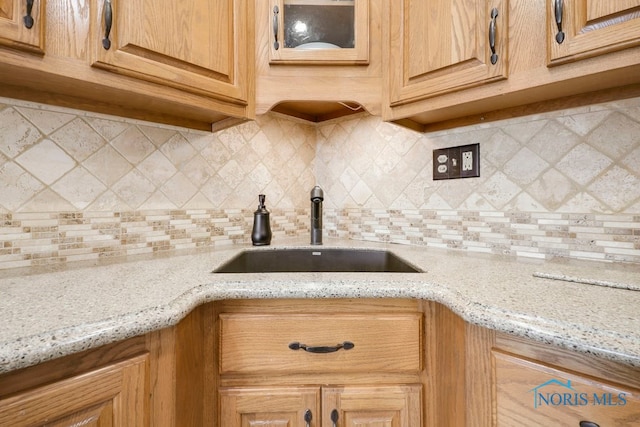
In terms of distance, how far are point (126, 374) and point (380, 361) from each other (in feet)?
1.71

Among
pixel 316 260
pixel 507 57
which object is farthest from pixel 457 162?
pixel 316 260

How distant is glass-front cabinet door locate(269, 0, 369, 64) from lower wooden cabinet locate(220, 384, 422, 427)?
100 cm

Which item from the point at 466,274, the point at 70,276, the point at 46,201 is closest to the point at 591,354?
the point at 466,274

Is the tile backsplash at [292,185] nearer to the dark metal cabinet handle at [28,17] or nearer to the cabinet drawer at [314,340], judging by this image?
the dark metal cabinet handle at [28,17]

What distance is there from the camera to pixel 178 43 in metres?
0.88

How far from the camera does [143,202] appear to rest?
111 centimetres

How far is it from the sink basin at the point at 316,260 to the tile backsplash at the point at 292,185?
0.63ft

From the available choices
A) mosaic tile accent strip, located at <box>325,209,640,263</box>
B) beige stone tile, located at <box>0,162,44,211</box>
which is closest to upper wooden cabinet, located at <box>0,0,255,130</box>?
beige stone tile, located at <box>0,162,44,211</box>

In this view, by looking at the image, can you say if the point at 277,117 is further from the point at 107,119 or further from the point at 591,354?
the point at 591,354

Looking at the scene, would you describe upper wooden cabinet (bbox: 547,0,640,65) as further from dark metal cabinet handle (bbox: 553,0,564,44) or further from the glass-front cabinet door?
the glass-front cabinet door

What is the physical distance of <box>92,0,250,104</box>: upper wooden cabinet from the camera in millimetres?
771

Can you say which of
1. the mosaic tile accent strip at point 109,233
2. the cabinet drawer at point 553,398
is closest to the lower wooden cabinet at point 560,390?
the cabinet drawer at point 553,398

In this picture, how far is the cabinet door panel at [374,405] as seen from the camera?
0.73 meters

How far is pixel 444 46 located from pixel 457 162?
450mm
